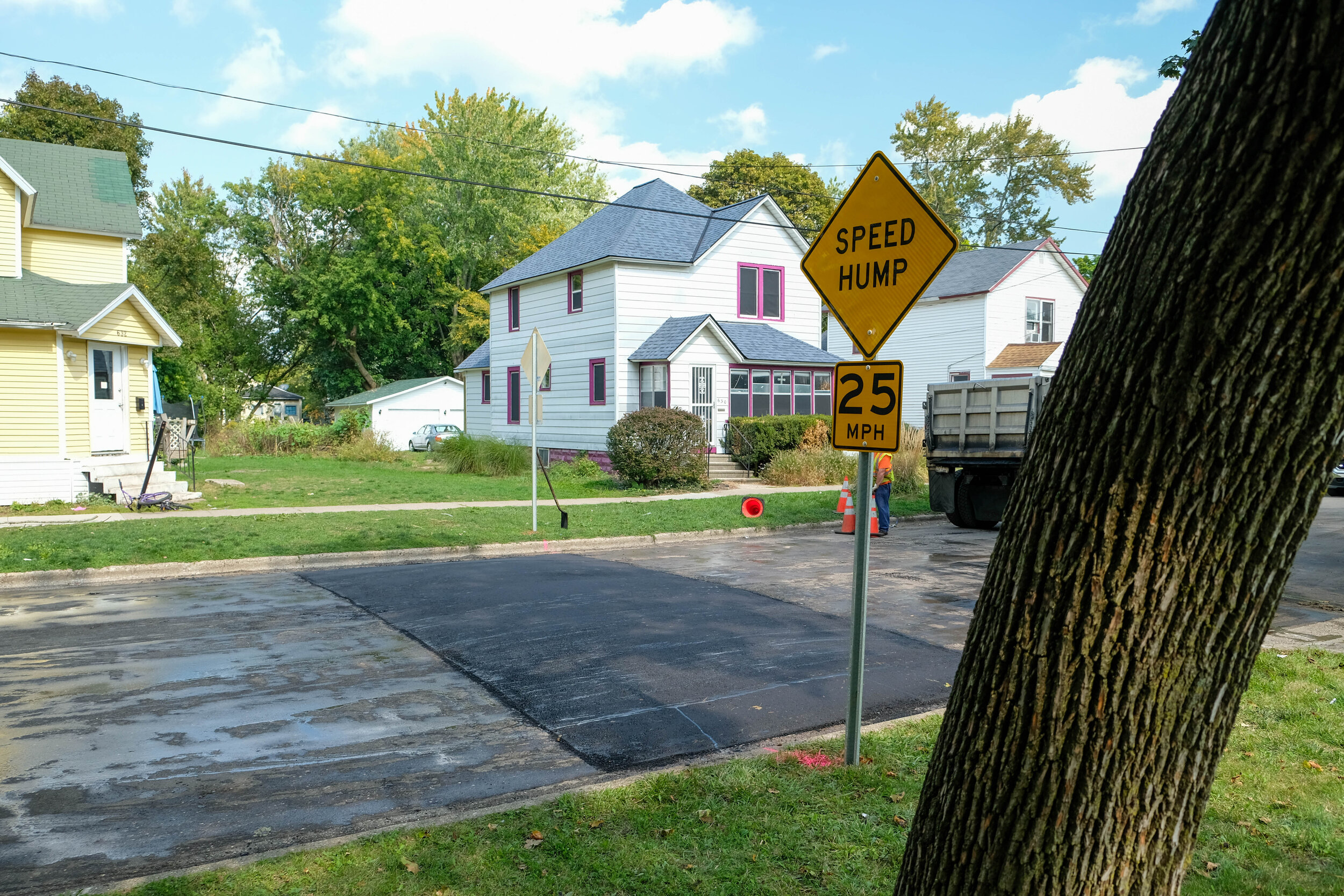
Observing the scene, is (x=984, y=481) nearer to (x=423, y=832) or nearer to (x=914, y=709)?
(x=914, y=709)

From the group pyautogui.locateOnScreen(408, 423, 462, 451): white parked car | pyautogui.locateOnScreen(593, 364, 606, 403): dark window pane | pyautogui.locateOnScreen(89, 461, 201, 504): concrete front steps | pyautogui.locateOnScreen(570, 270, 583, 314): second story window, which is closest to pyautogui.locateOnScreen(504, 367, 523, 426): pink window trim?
pyautogui.locateOnScreen(570, 270, 583, 314): second story window

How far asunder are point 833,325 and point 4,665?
4040cm

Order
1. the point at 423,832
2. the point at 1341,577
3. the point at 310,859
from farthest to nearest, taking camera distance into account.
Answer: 1. the point at 1341,577
2. the point at 423,832
3. the point at 310,859

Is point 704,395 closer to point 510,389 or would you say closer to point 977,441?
point 510,389

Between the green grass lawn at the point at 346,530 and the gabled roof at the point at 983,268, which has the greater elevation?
the gabled roof at the point at 983,268

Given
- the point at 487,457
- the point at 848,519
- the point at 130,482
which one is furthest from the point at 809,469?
the point at 130,482

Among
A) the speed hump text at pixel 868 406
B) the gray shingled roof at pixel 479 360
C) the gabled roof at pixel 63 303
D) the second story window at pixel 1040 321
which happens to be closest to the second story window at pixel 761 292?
the gray shingled roof at pixel 479 360

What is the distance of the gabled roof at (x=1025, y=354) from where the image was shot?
34531 mm

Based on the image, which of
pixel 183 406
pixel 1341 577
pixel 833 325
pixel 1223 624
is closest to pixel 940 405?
pixel 1341 577

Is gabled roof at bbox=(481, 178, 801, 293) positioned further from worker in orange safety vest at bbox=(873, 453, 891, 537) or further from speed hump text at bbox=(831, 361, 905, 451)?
speed hump text at bbox=(831, 361, 905, 451)

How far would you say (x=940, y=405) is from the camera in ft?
56.2

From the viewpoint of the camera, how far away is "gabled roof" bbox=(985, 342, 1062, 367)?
3453 cm

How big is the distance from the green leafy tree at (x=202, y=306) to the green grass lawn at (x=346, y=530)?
76.6ft

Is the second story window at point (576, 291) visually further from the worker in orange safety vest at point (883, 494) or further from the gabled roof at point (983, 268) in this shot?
the worker in orange safety vest at point (883, 494)
